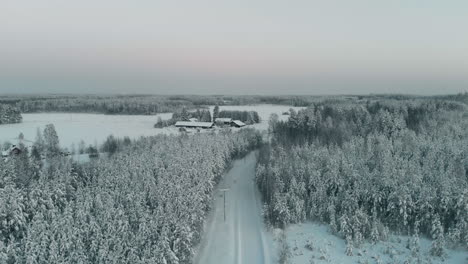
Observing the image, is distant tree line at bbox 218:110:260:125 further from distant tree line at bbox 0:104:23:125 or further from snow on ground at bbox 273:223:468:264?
snow on ground at bbox 273:223:468:264

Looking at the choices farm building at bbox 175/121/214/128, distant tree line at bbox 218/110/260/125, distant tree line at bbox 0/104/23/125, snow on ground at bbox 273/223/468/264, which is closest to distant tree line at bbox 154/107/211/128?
farm building at bbox 175/121/214/128

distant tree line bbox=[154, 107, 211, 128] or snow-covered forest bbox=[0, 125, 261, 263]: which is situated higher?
distant tree line bbox=[154, 107, 211, 128]

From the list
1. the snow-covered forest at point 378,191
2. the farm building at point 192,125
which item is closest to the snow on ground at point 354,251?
the snow-covered forest at point 378,191

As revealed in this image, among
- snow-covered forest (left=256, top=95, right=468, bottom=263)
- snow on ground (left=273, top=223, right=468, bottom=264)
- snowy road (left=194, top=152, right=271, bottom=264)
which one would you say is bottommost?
snowy road (left=194, top=152, right=271, bottom=264)

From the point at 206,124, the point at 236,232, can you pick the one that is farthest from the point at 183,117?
the point at 236,232

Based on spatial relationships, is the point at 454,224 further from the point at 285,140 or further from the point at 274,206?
the point at 285,140

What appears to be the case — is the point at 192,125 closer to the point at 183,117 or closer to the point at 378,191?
the point at 183,117
